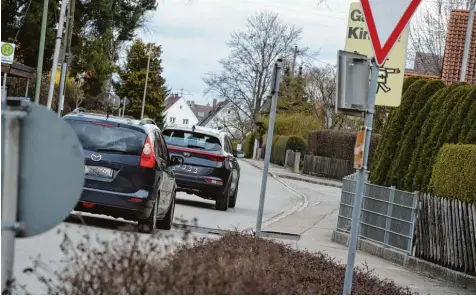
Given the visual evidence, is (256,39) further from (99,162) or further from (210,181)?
(99,162)

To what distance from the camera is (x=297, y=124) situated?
72.8 meters

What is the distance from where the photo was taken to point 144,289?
17.3ft

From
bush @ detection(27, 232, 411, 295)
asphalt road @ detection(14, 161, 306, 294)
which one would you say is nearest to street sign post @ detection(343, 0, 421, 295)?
bush @ detection(27, 232, 411, 295)

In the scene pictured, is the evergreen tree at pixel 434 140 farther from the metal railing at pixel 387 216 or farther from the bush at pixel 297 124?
the bush at pixel 297 124

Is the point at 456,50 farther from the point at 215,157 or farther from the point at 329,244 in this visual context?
the point at 329,244

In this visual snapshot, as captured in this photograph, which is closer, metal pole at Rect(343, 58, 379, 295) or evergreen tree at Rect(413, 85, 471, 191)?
metal pole at Rect(343, 58, 379, 295)

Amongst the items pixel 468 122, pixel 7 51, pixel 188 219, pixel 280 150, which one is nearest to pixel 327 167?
pixel 280 150

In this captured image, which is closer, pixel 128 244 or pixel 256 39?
pixel 128 244

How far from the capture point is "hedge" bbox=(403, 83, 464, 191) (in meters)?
16.7

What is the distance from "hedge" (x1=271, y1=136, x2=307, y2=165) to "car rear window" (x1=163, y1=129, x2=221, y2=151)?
40.8 meters

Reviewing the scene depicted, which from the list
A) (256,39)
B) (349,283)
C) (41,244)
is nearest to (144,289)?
(349,283)

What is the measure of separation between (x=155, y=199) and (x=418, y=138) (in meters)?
5.60

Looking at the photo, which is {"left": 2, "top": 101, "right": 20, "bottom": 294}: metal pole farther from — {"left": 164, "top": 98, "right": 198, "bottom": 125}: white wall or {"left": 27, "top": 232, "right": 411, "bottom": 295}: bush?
{"left": 164, "top": 98, "right": 198, "bottom": 125}: white wall

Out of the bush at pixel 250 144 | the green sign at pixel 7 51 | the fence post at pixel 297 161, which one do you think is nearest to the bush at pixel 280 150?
the fence post at pixel 297 161
